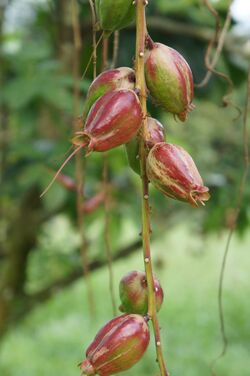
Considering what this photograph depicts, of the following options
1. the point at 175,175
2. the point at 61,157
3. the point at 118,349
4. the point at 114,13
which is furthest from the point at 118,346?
the point at 61,157

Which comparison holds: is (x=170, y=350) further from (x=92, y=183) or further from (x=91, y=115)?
(x=91, y=115)

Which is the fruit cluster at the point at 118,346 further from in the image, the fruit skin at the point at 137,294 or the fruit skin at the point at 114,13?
the fruit skin at the point at 114,13

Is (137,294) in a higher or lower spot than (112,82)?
lower

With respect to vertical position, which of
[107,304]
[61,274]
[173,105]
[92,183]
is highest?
[173,105]

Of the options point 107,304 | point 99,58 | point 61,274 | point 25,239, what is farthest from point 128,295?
point 107,304

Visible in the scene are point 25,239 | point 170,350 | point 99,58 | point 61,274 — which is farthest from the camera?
point 170,350

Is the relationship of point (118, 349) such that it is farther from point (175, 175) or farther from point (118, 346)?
point (175, 175)
